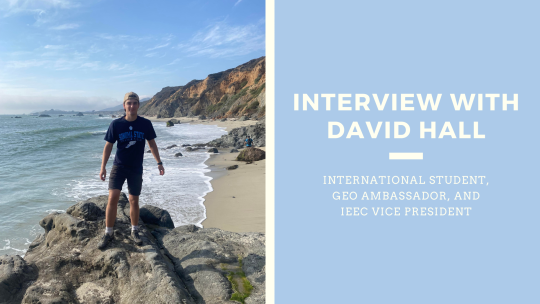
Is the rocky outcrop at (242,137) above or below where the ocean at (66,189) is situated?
above

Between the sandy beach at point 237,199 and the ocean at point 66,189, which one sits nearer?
the sandy beach at point 237,199

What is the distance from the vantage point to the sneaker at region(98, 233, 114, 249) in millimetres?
2939

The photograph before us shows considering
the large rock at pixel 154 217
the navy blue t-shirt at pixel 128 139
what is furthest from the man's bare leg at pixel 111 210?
the large rock at pixel 154 217

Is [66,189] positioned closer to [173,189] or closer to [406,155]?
[173,189]

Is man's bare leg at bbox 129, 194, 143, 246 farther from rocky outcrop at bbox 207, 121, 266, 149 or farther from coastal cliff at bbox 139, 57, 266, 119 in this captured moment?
coastal cliff at bbox 139, 57, 266, 119

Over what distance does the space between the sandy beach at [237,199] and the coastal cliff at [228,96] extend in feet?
95.6

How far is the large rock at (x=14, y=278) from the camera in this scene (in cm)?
241

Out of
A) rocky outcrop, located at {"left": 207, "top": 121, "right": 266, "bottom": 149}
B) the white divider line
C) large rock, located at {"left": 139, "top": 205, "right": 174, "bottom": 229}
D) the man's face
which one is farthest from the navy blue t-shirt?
rocky outcrop, located at {"left": 207, "top": 121, "right": 266, "bottom": 149}

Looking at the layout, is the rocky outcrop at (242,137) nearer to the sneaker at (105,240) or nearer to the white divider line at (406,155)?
the sneaker at (105,240)

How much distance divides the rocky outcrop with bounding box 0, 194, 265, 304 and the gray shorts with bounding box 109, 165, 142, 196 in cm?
45

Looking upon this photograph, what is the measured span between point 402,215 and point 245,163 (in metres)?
10.3

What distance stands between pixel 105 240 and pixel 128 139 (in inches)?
39.5

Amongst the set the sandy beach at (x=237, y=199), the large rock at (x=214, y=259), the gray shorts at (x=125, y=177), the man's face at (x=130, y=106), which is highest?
the man's face at (x=130, y=106)

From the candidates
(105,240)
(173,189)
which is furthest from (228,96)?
(105,240)
